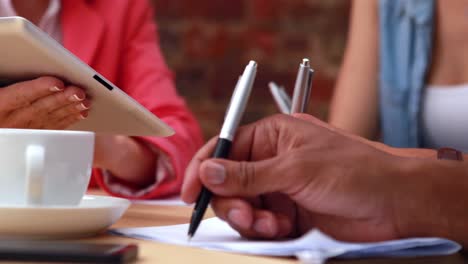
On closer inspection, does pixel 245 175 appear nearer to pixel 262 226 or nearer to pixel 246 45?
pixel 262 226

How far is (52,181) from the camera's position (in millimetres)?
641

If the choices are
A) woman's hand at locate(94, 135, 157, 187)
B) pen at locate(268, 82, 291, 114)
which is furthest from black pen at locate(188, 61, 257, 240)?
woman's hand at locate(94, 135, 157, 187)

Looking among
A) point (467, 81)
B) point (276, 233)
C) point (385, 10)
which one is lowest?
point (276, 233)

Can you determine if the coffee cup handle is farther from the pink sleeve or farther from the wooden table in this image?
the pink sleeve

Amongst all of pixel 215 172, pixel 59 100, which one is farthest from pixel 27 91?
pixel 215 172

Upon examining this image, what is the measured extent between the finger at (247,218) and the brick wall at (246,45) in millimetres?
1609

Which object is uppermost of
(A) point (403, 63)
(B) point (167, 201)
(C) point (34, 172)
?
(A) point (403, 63)

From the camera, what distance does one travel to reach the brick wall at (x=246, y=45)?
7.29 ft

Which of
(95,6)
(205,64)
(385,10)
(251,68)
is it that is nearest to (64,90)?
(251,68)

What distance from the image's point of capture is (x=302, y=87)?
0.76 metres

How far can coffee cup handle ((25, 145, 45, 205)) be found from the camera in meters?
0.62

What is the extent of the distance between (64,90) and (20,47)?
2.8 inches

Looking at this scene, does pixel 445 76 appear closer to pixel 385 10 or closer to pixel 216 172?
pixel 385 10

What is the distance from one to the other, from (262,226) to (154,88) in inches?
34.5
